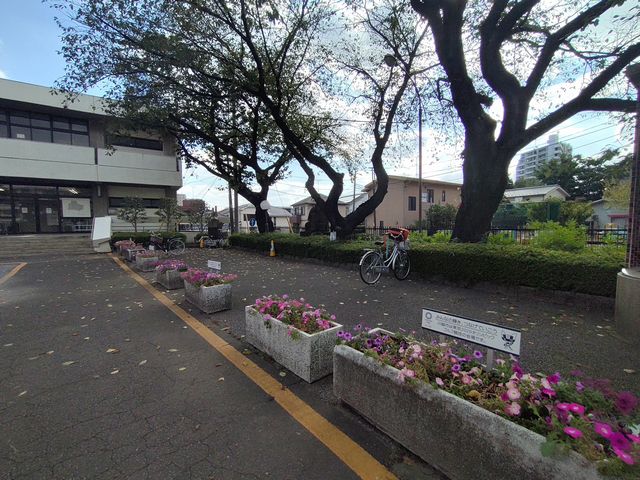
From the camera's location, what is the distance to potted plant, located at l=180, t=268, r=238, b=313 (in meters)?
5.16

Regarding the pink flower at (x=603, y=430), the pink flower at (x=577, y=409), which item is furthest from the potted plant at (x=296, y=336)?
the pink flower at (x=603, y=430)

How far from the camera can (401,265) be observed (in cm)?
757

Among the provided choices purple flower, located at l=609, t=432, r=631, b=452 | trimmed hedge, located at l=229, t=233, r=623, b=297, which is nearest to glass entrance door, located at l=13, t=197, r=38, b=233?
trimmed hedge, located at l=229, t=233, r=623, b=297

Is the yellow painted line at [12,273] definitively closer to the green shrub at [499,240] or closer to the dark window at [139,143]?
the dark window at [139,143]

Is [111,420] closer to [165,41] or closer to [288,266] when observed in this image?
[288,266]

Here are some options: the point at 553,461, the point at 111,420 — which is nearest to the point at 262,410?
the point at 111,420

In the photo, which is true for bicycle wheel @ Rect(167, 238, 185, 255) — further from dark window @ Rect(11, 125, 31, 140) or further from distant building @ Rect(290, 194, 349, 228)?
distant building @ Rect(290, 194, 349, 228)

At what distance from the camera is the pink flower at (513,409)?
160 cm

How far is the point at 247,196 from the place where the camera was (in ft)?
58.7

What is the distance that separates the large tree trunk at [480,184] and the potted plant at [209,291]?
6.21 meters

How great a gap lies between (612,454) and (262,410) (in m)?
2.13

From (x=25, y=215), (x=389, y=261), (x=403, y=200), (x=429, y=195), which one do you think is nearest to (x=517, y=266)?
(x=389, y=261)

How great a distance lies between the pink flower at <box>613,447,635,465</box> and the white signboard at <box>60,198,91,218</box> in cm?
2377

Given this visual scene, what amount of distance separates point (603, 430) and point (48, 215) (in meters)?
24.1
